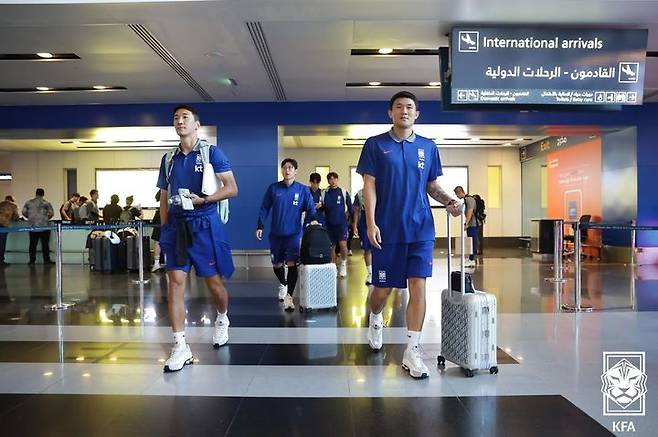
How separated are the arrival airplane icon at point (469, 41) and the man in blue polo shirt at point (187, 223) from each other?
3.81m

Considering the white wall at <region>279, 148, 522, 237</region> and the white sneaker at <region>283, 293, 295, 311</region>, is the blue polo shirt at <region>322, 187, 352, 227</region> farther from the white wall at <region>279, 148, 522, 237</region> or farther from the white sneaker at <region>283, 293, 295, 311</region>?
the white wall at <region>279, 148, 522, 237</region>

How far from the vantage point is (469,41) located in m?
6.57

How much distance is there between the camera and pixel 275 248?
6457 mm

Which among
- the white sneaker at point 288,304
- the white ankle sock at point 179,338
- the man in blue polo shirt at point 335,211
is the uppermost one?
the man in blue polo shirt at point 335,211

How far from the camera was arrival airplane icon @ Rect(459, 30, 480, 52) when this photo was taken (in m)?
6.55

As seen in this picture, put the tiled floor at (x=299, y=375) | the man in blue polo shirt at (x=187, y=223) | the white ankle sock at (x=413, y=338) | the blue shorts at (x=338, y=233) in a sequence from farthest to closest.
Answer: the blue shorts at (x=338, y=233)
the man in blue polo shirt at (x=187, y=223)
the white ankle sock at (x=413, y=338)
the tiled floor at (x=299, y=375)

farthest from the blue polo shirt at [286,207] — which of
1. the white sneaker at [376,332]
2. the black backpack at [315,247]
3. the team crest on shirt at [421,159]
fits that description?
the team crest on shirt at [421,159]

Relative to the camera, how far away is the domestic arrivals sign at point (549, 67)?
6.46m

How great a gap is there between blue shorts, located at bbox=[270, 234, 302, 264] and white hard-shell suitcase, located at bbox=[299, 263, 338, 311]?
19 centimetres

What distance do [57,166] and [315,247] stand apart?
16277 mm

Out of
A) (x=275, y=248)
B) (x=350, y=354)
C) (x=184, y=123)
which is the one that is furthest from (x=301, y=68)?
(x=350, y=354)

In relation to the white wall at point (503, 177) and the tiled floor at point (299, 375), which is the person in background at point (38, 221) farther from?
the white wall at point (503, 177)

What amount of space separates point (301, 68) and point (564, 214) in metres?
10.6

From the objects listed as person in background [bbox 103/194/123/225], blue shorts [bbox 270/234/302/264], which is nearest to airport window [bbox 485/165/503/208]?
person in background [bbox 103/194/123/225]
